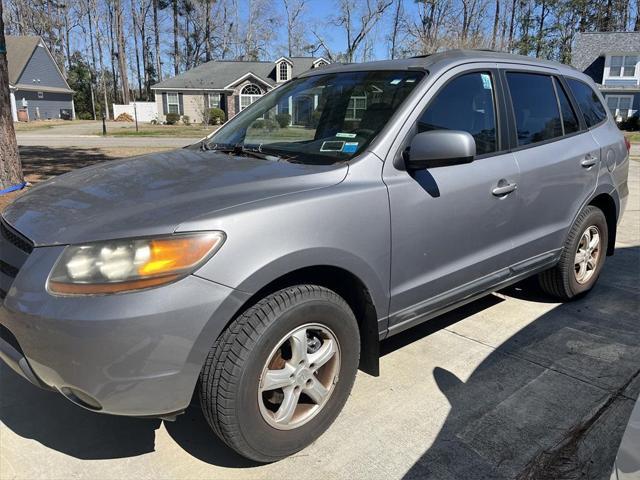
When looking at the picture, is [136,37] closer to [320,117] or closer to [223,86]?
[223,86]

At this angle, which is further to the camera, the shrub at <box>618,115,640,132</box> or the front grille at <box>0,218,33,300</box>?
the shrub at <box>618,115,640,132</box>

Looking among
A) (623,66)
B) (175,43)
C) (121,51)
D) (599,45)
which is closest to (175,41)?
(175,43)

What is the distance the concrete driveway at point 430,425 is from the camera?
96.9 inches

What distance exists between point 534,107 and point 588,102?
36.6 inches

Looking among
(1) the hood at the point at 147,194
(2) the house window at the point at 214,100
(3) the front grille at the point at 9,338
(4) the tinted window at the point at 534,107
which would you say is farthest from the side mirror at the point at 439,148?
(2) the house window at the point at 214,100

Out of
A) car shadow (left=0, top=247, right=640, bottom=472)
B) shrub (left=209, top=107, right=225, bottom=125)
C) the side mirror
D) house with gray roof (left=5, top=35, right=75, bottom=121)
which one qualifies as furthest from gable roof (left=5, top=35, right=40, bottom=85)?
the side mirror

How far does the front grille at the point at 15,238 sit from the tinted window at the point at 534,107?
2.88 m

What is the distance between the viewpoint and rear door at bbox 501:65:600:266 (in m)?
3.47

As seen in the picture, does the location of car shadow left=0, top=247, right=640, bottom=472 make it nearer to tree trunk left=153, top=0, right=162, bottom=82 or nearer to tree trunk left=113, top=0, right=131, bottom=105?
tree trunk left=113, top=0, right=131, bottom=105

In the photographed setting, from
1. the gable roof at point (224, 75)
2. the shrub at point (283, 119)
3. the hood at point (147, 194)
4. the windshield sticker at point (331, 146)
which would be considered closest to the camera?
the hood at point (147, 194)

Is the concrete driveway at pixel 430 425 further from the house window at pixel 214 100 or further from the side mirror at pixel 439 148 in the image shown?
the house window at pixel 214 100

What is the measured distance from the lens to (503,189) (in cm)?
322

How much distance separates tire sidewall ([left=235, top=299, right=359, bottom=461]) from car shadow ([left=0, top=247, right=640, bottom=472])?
226 millimetres

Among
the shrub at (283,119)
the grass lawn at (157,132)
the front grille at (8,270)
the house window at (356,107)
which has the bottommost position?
the grass lawn at (157,132)
